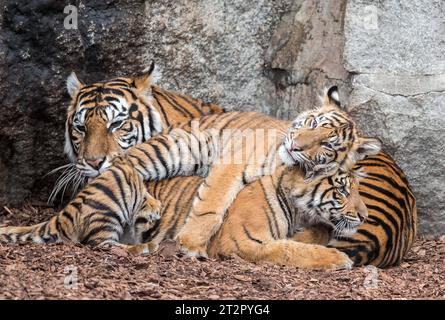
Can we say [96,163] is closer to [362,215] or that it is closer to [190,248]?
[190,248]

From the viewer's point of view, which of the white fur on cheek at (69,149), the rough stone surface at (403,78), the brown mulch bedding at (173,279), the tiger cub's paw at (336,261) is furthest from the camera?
the white fur on cheek at (69,149)

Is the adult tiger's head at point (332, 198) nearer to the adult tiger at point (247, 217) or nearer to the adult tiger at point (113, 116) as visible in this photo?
the adult tiger at point (247, 217)

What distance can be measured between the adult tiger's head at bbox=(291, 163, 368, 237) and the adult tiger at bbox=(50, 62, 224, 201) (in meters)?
1.37

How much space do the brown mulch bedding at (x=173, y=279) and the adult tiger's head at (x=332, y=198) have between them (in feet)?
1.25

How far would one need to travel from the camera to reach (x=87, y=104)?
→ 675 centimetres

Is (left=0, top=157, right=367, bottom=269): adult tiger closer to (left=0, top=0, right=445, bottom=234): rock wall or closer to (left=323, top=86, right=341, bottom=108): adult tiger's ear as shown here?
(left=323, top=86, right=341, bottom=108): adult tiger's ear

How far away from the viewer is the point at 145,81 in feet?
22.9

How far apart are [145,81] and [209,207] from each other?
4.28ft

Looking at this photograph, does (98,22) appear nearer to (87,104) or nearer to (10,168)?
(87,104)

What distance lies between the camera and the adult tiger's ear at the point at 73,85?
688cm

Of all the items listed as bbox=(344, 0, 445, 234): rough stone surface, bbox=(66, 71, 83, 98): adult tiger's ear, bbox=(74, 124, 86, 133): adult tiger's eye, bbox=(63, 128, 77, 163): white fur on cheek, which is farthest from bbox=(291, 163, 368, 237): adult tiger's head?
bbox=(66, 71, 83, 98): adult tiger's ear

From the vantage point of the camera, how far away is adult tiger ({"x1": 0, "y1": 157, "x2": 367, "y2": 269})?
19.3 ft

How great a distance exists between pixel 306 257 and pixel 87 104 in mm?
2006

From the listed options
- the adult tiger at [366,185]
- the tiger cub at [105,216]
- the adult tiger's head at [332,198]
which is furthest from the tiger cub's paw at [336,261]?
the tiger cub at [105,216]
